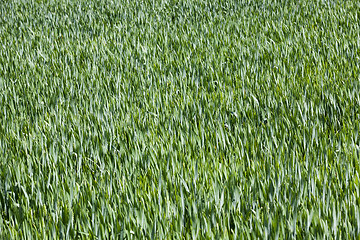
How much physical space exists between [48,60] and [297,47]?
2.45m

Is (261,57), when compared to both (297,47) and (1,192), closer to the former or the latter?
(297,47)

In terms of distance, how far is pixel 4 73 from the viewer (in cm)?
421

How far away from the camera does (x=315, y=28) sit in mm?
5199

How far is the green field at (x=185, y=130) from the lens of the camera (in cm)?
166

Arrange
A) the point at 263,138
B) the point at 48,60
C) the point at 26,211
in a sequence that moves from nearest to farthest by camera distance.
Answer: the point at 26,211 → the point at 263,138 → the point at 48,60

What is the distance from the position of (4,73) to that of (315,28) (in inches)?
133

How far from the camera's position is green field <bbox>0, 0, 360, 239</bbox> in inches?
65.4

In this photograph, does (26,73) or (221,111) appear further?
(26,73)

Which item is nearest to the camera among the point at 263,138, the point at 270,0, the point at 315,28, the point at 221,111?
the point at 263,138

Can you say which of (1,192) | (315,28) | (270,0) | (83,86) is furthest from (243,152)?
(270,0)

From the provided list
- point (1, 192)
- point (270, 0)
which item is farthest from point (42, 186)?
point (270, 0)

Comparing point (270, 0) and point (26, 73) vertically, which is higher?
point (270, 0)

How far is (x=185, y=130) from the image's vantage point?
2.57 metres

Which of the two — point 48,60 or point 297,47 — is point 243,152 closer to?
point 297,47
